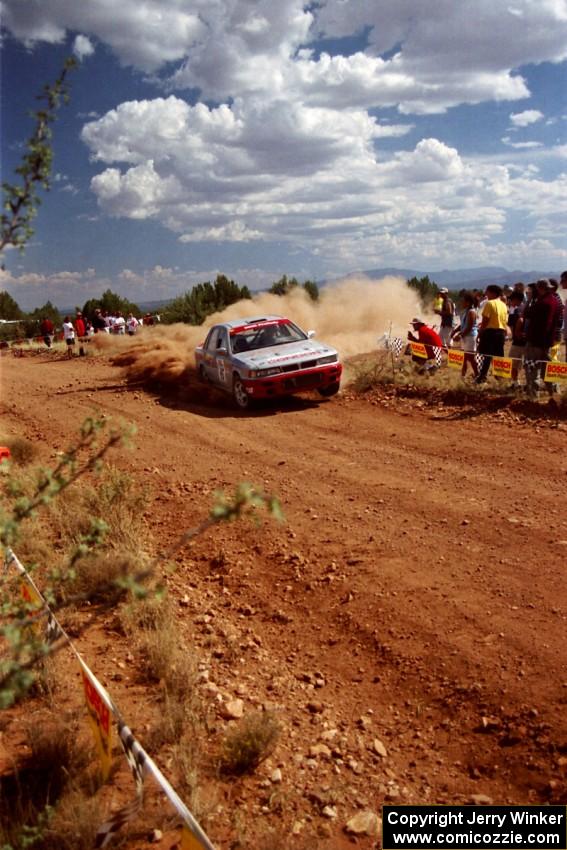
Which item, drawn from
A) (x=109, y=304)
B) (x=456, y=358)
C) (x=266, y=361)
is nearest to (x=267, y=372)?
(x=266, y=361)

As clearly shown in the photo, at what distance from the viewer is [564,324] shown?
1188 cm

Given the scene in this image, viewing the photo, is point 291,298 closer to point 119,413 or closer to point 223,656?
point 119,413

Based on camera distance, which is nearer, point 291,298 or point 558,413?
point 558,413

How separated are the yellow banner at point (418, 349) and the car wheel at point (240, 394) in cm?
379

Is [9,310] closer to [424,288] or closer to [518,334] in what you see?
[424,288]

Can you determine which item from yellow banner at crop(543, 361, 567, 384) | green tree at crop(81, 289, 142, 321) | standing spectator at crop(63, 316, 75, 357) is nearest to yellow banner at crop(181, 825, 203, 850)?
yellow banner at crop(543, 361, 567, 384)

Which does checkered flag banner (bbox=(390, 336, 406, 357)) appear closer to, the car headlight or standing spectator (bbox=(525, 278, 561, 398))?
the car headlight

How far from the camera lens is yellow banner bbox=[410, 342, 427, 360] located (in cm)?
1362

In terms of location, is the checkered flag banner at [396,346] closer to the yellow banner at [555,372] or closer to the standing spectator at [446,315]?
the standing spectator at [446,315]

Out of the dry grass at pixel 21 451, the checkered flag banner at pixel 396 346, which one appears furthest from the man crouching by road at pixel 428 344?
the dry grass at pixel 21 451

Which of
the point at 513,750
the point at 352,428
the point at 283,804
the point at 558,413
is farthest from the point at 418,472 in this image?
the point at 283,804

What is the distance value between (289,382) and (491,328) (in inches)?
142

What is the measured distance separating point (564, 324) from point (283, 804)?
34.0 ft

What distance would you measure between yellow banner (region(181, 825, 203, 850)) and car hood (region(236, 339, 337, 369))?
9.56m
